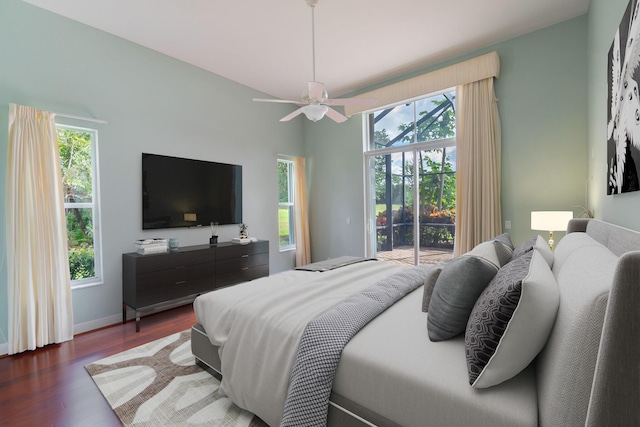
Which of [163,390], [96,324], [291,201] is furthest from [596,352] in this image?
[291,201]

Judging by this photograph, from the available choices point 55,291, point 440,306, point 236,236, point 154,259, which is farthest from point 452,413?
point 236,236

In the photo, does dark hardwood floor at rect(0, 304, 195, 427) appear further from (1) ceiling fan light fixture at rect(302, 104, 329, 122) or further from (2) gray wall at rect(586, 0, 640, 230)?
(2) gray wall at rect(586, 0, 640, 230)

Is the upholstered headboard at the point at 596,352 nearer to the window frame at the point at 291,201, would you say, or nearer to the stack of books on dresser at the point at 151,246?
the stack of books on dresser at the point at 151,246

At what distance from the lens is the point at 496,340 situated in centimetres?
98

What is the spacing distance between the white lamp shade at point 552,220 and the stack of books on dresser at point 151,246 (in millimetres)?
3909

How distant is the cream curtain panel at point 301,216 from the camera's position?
5242 mm

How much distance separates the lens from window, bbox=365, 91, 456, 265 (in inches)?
159

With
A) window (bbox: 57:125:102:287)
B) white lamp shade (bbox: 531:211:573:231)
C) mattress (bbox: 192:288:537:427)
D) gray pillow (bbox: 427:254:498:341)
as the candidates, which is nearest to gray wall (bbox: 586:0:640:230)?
white lamp shade (bbox: 531:211:573:231)

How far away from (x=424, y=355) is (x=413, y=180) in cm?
344

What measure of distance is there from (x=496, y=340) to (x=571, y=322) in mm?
269

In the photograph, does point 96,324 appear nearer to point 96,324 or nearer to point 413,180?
point 96,324

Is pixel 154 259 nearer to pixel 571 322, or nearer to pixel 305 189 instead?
pixel 305 189

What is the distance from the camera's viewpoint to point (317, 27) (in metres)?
3.11

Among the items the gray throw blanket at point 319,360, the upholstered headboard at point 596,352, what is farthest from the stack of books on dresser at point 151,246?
the upholstered headboard at point 596,352
